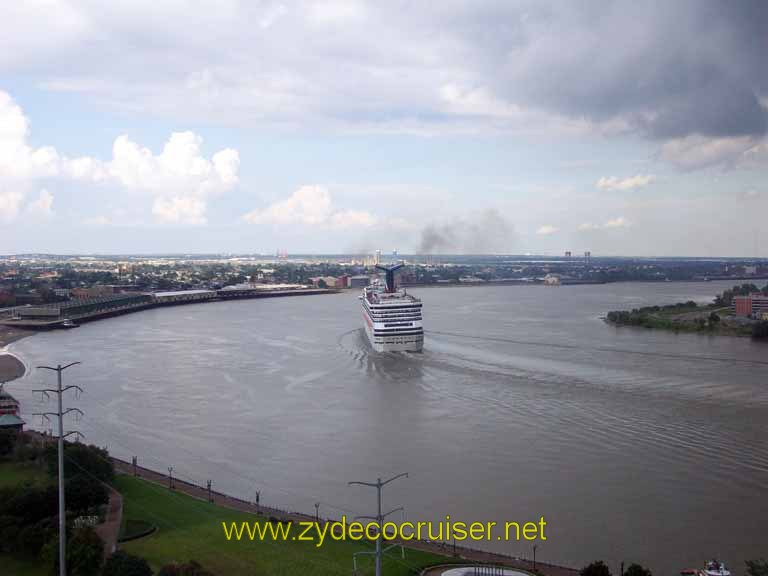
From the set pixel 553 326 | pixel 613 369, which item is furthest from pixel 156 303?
pixel 613 369

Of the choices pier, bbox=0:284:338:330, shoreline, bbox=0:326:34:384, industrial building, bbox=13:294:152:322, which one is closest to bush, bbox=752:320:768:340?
shoreline, bbox=0:326:34:384

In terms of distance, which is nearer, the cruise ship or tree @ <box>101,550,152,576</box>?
tree @ <box>101,550,152,576</box>

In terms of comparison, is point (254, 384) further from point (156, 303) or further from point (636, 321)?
point (156, 303)

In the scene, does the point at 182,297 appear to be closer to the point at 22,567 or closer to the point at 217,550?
the point at 22,567

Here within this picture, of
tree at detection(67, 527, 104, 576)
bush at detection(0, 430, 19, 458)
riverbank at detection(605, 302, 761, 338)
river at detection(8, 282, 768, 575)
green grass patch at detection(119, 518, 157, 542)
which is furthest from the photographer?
riverbank at detection(605, 302, 761, 338)

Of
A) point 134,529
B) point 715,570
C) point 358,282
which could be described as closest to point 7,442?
point 134,529

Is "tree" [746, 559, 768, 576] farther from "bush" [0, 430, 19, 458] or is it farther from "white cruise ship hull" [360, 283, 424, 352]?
"white cruise ship hull" [360, 283, 424, 352]
